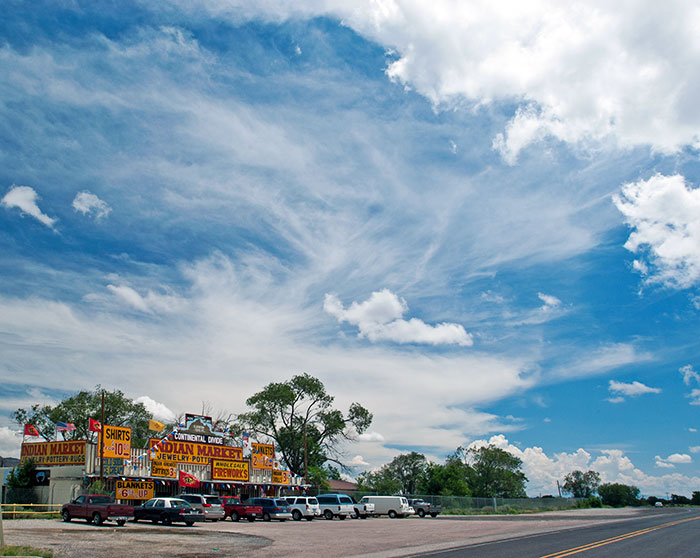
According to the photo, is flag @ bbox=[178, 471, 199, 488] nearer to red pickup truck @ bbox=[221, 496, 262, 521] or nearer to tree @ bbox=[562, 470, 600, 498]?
red pickup truck @ bbox=[221, 496, 262, 521]

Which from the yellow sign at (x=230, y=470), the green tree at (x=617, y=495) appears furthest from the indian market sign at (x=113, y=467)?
the green tree at (x=617, y=495)

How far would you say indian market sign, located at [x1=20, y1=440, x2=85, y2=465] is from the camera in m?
40.9

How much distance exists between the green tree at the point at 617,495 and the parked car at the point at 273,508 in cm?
13138

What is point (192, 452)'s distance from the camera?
153 feet

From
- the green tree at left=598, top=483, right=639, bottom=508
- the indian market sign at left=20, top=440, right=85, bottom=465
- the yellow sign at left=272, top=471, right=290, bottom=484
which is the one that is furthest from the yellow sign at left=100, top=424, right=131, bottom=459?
the green tree at left=598, top=483, right=639, bottom=508

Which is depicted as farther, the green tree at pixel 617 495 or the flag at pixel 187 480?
the green tree at pixel 617 495

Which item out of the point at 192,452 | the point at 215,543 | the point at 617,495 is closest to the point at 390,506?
the point at 192,452

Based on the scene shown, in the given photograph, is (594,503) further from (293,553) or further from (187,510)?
(293,553)

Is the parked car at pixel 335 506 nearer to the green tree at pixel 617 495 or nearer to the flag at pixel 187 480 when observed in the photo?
the flag at pixel 187 480

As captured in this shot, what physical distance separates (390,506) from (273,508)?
496 inches

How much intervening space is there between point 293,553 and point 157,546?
16.8 feet

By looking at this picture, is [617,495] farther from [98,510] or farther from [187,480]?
[98,510]

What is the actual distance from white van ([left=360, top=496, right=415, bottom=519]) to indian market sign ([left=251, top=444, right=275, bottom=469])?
33.0ft

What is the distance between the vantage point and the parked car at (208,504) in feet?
119
